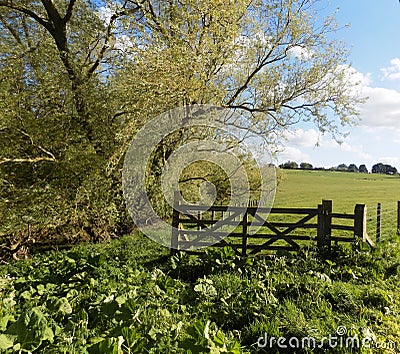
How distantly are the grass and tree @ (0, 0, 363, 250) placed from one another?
4050mm

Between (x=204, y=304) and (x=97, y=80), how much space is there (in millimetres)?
7720

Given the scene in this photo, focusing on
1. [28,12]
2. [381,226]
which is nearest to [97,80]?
[28,12]

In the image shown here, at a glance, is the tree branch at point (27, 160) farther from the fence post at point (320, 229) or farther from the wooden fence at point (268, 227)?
the fence post at point (320, 229)

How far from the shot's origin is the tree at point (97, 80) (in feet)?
29.5

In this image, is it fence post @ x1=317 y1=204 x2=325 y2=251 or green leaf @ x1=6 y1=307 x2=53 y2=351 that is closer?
green leaf @ x1=6 y1=307 x2=53 y2=351

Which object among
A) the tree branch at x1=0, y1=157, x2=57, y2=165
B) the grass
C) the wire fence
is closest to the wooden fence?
the grass

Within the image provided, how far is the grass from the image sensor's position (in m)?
2.52

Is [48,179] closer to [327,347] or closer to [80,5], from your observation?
[80,5]

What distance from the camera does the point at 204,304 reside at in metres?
4.46

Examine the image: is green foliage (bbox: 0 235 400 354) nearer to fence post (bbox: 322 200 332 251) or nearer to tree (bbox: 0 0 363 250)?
fence post (bbox: 322 200 332 251)

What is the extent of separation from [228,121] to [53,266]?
805cm

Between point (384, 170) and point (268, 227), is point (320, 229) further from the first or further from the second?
point (384, 170)

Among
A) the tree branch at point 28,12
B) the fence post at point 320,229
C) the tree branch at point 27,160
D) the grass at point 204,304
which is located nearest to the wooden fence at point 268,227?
the fence post at point 320,229

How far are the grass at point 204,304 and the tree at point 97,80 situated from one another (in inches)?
159
